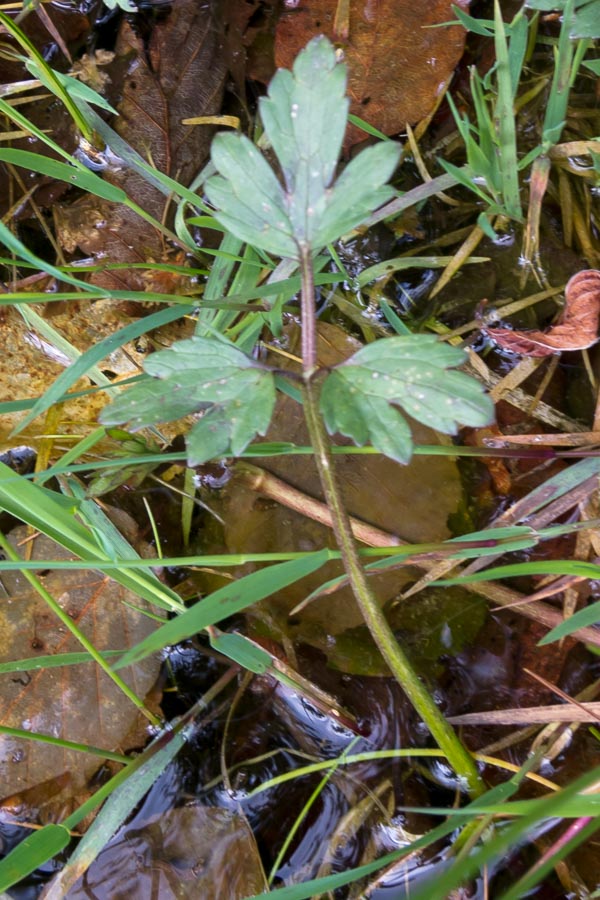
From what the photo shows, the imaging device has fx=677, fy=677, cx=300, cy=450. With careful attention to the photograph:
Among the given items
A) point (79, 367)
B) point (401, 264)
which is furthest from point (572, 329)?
point (79, 367)

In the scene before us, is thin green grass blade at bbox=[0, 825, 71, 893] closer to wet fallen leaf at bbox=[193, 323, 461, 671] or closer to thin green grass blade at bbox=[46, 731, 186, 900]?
thin green grass blade at bbox=[46, 731, 186, 900]

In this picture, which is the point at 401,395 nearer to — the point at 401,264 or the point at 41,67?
the point at 401,264

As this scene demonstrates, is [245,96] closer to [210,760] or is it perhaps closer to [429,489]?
[429,489]

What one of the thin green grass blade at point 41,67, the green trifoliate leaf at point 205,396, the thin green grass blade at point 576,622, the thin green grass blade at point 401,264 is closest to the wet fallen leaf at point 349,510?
the thin green grass blade at point 401,264

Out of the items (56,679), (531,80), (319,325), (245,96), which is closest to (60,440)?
(56,679)

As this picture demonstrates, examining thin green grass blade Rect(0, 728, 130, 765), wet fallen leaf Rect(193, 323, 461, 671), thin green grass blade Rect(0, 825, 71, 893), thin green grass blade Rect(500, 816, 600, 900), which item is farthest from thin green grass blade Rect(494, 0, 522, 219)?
thin green grass blade Rect(0, 825, 71, 893)

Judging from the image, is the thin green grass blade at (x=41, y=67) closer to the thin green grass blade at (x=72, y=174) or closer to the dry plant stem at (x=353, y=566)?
the thin green grass blade at (x=72, y=174)
